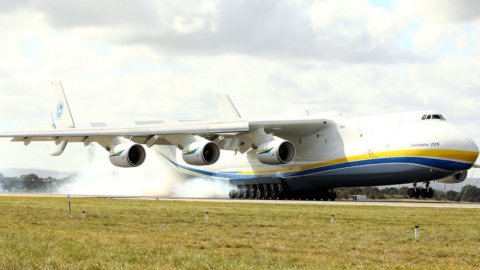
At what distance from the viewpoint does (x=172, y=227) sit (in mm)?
19219

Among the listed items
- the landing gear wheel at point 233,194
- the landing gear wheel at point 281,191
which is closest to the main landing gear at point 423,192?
the landing gear wheel at point 281,191

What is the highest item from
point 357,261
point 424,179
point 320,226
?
point 424,179

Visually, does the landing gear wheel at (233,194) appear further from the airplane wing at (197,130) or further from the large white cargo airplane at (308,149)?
the airplane wing at (197,130)

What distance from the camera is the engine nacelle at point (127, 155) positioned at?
1577 inches

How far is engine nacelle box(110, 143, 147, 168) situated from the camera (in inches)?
1577

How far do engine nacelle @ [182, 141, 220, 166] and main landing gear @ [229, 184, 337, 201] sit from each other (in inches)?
202

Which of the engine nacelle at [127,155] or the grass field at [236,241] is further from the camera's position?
the engine nacelle at [127,155]

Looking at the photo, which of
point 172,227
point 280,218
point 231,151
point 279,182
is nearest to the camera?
point 172,227

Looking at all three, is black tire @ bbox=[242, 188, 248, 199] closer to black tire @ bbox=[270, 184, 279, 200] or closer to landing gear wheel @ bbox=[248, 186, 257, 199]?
landing gear wheel @ bbox=[248, 186, 257, 199]

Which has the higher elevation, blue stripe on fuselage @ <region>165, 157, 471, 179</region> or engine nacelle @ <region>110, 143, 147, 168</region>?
engine nacelle @ <region>110, 143, 147, 168</region>

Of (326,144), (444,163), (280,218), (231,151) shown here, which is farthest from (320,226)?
(231,151)

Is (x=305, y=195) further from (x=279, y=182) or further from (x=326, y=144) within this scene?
(x=326, y=144)

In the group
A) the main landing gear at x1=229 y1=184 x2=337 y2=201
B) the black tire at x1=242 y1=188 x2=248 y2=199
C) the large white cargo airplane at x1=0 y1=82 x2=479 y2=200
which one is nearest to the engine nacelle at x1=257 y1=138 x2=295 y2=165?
the large white cargo airplane at x1=0 y1=82 x2=479 y2=200

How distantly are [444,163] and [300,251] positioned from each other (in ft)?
Answer: 71.0
